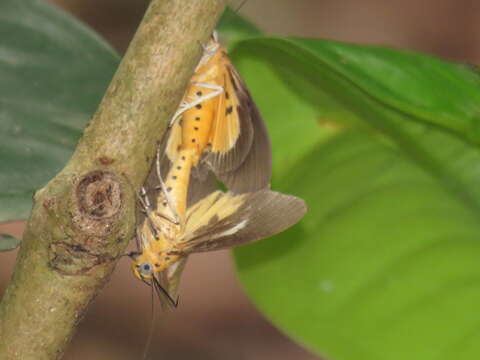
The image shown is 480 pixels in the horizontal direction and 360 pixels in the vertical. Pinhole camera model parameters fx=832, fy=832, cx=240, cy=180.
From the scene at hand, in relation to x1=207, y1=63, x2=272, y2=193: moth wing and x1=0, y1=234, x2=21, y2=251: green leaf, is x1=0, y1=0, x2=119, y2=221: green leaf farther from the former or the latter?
x1=207, y1=63, x2=272, y2=193: moth wing

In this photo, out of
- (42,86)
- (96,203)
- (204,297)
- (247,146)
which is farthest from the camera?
(204,297)

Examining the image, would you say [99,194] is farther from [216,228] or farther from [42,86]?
[42,86]

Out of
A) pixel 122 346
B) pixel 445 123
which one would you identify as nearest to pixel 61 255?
pixel 445 123

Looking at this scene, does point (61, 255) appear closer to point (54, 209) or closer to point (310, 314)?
point (54, 209)

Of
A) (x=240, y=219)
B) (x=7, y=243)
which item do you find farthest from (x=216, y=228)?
(x=7, y=243)

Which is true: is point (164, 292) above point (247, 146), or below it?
below

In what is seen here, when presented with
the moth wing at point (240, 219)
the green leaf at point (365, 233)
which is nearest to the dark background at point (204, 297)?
the green leaf at point (365, 233)
